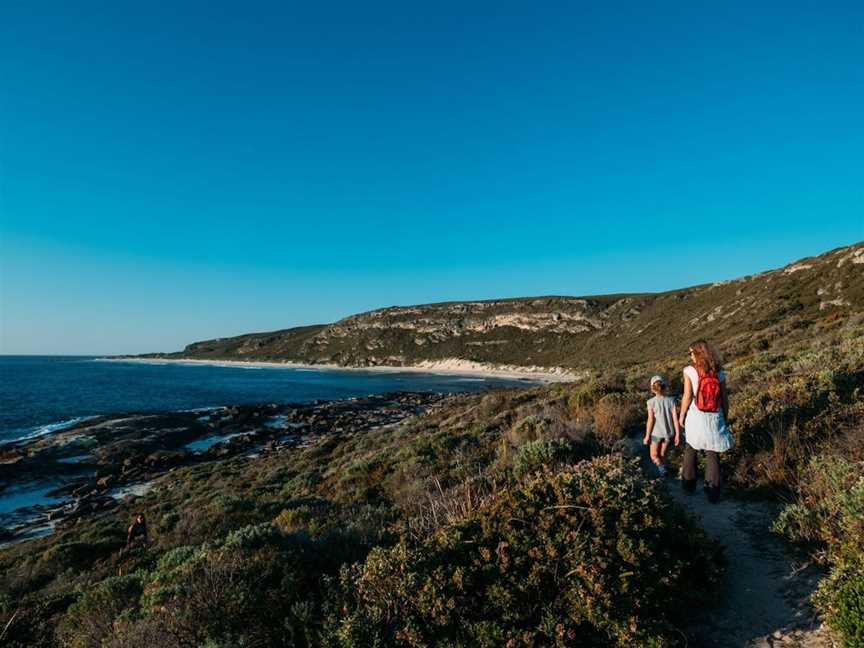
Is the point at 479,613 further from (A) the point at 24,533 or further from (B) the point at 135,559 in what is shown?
(A) the point at 24,533

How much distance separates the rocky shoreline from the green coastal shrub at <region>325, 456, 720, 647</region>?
2006 centimetres

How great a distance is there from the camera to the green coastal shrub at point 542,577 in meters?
3.14

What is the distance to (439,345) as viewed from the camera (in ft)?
418

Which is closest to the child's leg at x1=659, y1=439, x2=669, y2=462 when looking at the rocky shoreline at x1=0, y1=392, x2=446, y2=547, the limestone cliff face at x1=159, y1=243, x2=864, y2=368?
the limestone cliff face at x1=159, y1=243, x2=864, y2=368

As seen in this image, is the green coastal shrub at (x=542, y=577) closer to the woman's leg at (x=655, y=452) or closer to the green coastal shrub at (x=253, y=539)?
the green coastal shrub at (x=253, y=539)

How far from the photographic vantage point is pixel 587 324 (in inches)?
4284

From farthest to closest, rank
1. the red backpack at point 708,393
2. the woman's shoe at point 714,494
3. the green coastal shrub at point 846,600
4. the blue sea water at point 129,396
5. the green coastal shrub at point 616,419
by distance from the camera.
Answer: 1. the blue sea water at point 129,396
2. the green coastal shrub at point 616,419
3. the red backpack at point 708,393
4. the woman's shoe at point 714,494
5. the green coastal shrub at point 846,600

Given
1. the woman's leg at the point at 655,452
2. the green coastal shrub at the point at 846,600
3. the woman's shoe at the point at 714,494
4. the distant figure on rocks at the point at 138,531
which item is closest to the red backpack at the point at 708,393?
the woman's shoe at the point at 714,494

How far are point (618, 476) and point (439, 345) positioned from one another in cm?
12322

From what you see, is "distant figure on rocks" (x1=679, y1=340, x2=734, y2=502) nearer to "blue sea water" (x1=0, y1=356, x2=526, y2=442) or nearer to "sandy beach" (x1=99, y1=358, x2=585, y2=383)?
"blue sea water" (x1=0, y1=356, x2=526, y2=442)

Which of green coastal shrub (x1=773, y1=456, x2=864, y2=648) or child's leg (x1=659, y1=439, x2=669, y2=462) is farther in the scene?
child's leg (x1=659, y1=439, x2=669, y2=462)

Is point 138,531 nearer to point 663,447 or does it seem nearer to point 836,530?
point 663,447

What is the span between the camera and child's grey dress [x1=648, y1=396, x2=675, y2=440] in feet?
21.8

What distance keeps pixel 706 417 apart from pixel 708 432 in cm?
18
